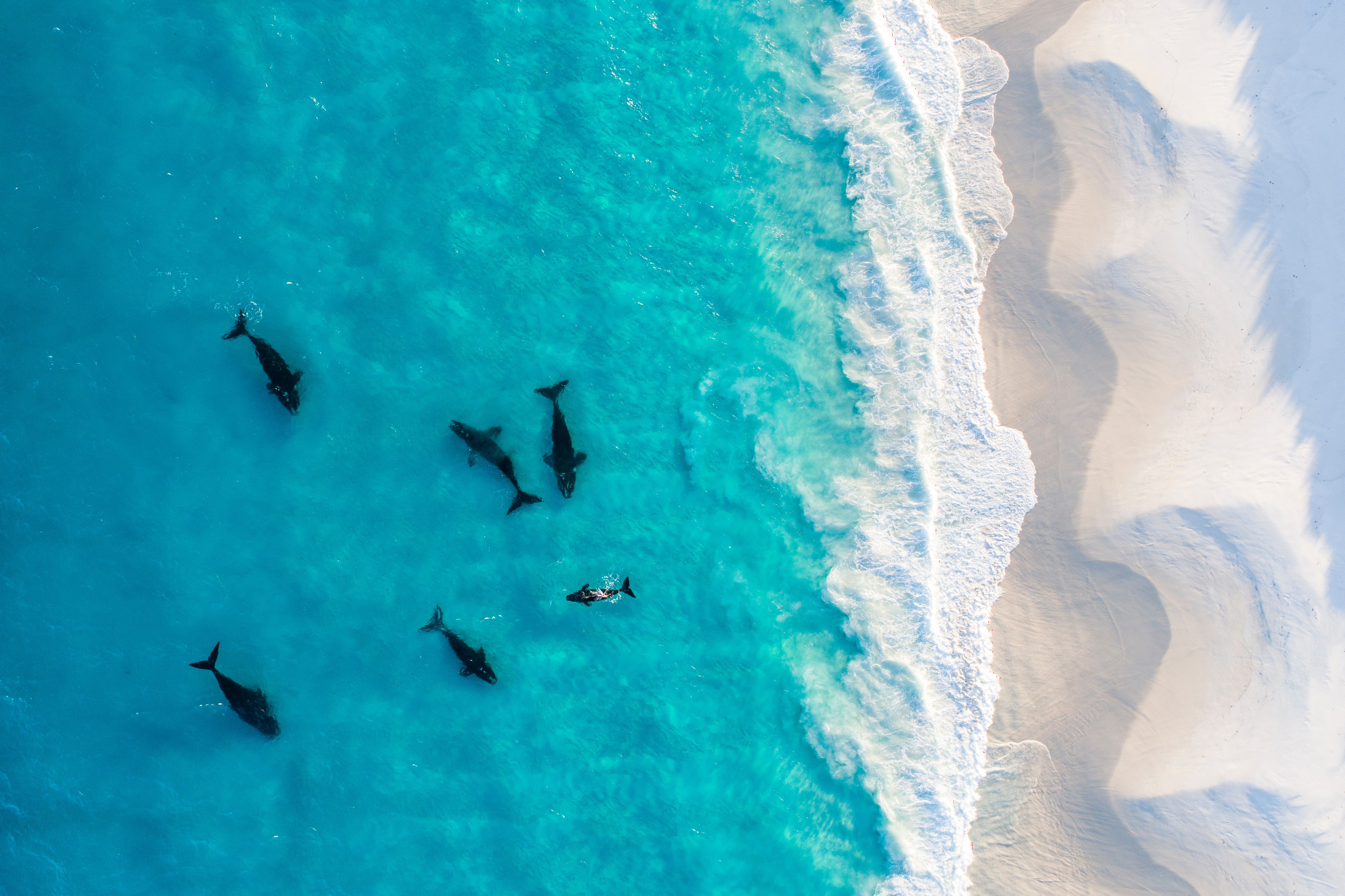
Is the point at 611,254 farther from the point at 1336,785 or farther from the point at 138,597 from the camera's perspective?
the point at 1336,785

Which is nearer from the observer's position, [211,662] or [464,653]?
[211,662]

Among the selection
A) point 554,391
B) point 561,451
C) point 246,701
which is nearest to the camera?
point 246,701

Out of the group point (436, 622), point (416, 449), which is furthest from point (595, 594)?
point (416, 449)

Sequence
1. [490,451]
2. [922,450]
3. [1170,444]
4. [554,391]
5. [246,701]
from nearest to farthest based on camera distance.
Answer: [246,701] → [490,451] → [554,391] → [922,450] → [1170,444]

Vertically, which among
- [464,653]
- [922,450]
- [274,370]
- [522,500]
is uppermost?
[922,450]

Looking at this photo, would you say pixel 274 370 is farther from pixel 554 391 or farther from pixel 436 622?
pixel 436 622

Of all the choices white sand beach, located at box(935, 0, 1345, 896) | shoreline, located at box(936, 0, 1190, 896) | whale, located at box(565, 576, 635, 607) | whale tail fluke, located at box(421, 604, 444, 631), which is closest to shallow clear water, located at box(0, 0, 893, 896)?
whale tail fluke, located at box(421, 604, 444, 631)
